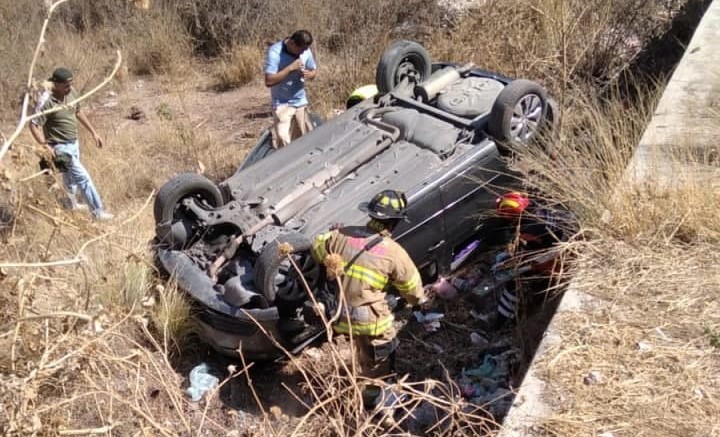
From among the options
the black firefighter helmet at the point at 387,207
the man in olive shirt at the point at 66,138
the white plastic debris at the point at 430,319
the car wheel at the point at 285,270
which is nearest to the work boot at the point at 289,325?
the car wheel at the point at 285,270

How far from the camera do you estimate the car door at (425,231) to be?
17.9 feet

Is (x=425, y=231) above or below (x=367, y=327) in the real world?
above

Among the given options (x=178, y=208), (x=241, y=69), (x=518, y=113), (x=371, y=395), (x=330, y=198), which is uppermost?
(x=518, y=113)

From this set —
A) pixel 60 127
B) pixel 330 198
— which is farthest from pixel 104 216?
pixel 330 198

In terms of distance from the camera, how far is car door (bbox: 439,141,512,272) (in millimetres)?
5691

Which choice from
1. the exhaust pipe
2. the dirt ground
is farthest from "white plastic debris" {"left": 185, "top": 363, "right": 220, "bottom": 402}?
the exhaust pipe

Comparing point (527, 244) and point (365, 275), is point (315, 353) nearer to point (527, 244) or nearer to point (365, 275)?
point (365, 275)

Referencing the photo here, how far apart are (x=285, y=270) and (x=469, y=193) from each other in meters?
1.64

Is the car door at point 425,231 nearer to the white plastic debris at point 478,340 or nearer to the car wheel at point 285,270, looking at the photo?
the white plastic debris at point 478,340

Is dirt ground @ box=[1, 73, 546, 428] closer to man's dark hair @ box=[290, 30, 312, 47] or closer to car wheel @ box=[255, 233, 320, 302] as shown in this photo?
car wheel @ box=[255, 233, 320, 302]

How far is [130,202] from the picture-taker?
8141mm

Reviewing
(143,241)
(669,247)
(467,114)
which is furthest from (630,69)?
(143,241)

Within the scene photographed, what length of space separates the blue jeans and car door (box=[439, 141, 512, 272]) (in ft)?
12.2

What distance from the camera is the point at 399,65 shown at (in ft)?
22.5
